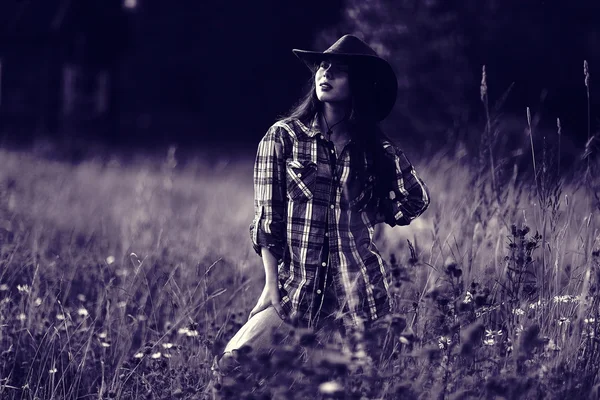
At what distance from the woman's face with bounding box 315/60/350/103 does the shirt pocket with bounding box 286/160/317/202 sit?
0.27 m

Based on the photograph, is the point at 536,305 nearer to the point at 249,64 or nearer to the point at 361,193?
the point at 361,193

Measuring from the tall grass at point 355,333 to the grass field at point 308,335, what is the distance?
13mm

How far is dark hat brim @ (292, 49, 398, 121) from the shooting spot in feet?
8.98

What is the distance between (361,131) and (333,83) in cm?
22

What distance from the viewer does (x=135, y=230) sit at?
17.2ft

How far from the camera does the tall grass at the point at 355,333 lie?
2.13 m

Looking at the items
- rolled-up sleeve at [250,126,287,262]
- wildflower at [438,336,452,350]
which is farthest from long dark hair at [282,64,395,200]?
wildflower at [438,336,452,350]

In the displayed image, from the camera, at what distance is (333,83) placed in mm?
2705

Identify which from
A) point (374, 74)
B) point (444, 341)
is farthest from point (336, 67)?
point (444, 341)

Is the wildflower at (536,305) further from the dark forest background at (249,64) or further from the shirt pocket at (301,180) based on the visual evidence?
the dark forest background at (249,64)

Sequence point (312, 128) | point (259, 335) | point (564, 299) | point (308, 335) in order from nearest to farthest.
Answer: point (308, 335) < point (259, 335) < point (564, 299) < point (312, 128)

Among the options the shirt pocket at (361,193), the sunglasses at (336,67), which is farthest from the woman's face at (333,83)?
the shirt pocket at (361,193)

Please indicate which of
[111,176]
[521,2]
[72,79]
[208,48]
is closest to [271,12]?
[208,48]

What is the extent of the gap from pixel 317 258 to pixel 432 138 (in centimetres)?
779
